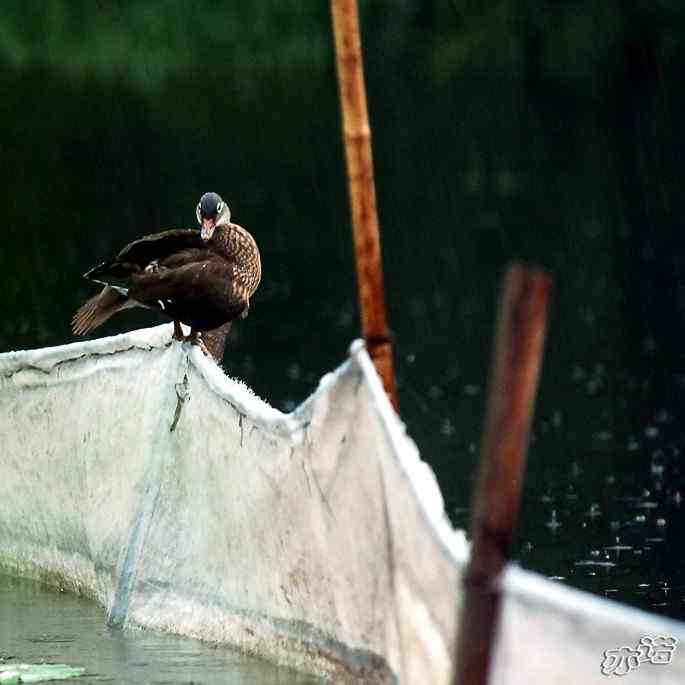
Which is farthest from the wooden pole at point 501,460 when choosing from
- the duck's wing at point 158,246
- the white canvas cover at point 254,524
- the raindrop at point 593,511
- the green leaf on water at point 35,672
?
the raindrop at point 593,511

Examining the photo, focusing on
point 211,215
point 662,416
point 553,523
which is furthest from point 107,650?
point 662,416

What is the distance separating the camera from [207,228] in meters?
9.66

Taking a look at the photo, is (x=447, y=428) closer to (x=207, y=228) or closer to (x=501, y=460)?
(x=207, y=228)

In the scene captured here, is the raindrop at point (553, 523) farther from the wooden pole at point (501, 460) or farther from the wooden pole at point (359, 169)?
the wooden pole at point (501, 460)

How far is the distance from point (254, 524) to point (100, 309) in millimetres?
2432

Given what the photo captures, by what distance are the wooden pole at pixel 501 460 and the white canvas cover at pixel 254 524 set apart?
9cm

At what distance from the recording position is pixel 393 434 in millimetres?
6199

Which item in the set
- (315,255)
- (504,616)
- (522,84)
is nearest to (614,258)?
(315,255)

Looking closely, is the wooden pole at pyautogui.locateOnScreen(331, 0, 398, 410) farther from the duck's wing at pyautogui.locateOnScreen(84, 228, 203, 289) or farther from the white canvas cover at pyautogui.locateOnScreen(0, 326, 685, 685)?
the duck's wing at pyautogui.locateOnScreen(84, 228, 203, 289)

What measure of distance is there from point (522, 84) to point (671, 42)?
4406mm

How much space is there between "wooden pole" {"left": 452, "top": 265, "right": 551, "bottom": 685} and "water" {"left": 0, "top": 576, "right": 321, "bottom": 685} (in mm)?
2523

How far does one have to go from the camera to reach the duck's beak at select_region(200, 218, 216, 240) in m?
9.58

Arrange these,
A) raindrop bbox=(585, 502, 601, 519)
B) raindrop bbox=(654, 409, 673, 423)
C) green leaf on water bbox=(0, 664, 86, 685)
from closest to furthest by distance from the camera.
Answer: green leaf on water bbox=(0, 664, 86, 685) → raindrop bbox=(585, 502, 601, 519) → raindrop bbox=(654, 409, 673, 423)

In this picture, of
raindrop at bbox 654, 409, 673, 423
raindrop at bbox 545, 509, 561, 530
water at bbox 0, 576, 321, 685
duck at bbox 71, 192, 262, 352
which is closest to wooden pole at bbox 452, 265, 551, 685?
water at bbox 0, 576, 321, 685
